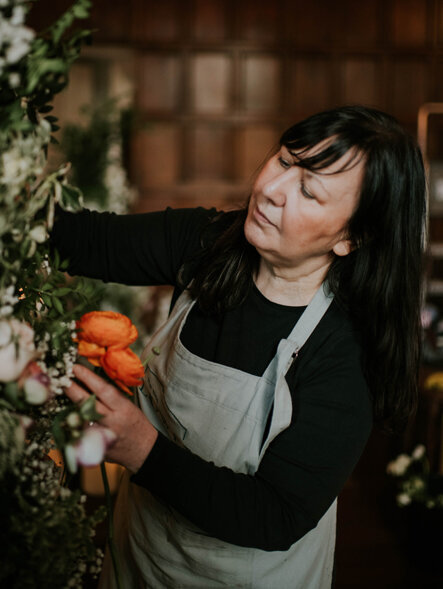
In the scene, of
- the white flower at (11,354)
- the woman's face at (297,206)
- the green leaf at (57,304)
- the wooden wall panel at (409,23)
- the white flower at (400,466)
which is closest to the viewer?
the white flower at (11,354)

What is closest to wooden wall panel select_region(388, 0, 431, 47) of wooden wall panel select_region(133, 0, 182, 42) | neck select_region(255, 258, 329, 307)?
wooden wall panel select_region(133, 0, 182, 42)

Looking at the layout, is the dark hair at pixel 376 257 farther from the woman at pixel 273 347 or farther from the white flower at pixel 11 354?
the white flower at pixel 11 354

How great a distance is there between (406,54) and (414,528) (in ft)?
12.0

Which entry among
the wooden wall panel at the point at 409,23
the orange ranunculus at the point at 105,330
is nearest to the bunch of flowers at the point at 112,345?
the orange ranunculus at the point at 105,330

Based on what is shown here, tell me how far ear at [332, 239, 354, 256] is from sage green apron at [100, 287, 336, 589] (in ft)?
0.28

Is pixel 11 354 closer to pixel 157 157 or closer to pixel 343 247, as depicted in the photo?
pixel 343 247

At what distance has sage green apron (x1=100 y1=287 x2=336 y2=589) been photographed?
118 centimetres

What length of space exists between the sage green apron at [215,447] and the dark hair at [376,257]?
0.28 ft

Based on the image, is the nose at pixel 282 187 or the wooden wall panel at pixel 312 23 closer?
the nose at pixel 282 187

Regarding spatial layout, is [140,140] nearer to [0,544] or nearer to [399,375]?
[399,375]

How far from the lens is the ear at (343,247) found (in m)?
1.22

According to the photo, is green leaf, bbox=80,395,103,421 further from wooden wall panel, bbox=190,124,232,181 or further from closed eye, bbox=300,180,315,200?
wooden wall panel, bbox=190,124,232,181

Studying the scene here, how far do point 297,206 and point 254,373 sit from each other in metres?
0.33

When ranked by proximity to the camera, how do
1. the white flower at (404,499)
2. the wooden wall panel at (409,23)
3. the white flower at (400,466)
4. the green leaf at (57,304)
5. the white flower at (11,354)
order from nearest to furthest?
1. the white flower at (11,354)
2. the green leaf at (57,304)
3. the white flower at (404,499)
4. the white flower at (400,466)
5. the wooden wall panel at (409,23)
